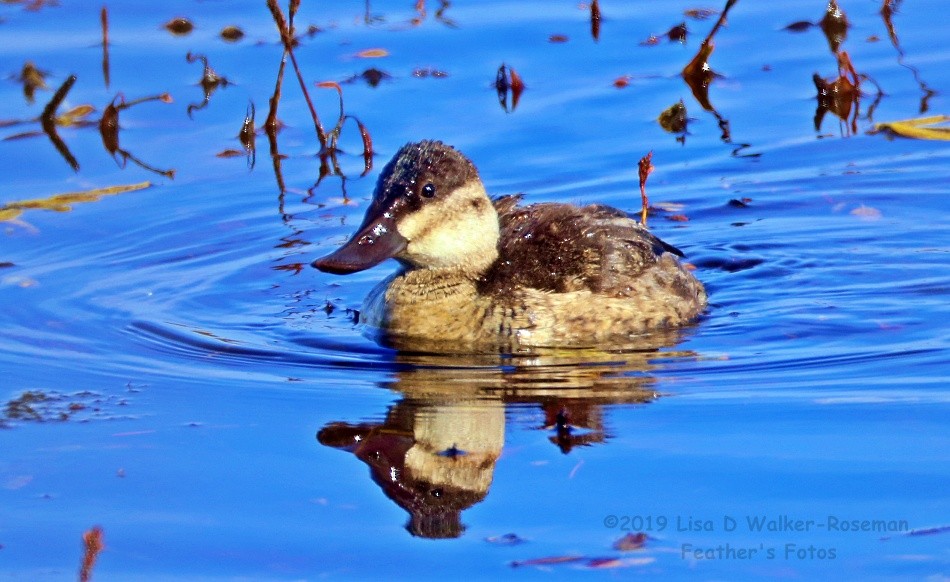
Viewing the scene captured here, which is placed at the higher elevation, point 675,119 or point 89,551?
point 675,119

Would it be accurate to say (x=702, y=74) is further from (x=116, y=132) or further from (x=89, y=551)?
(x=89, y=551)

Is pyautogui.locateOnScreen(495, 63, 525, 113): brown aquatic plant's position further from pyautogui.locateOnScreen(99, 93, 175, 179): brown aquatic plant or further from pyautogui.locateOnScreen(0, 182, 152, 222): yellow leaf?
pyautogui.locateOnScreen(0, 182, 152, 222): yellow leaf

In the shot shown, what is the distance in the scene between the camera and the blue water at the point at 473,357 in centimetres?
596

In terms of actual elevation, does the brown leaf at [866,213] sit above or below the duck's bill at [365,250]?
below

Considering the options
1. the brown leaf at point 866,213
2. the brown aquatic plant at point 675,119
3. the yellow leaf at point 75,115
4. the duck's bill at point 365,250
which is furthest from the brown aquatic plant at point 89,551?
the brown aquatic plant at point 675,119

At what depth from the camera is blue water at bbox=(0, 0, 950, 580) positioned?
19.5ft

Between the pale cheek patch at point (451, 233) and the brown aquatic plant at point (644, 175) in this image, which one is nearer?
the pale cheek patch at point (451, 233)

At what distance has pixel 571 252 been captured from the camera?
868 centimetres

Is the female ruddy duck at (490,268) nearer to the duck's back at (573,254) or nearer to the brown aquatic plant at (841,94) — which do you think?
the duck's back at (573,254)

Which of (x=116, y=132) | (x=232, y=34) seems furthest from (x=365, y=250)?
(x=232, y=34)

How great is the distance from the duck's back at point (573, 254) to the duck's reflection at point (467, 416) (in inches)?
16.6

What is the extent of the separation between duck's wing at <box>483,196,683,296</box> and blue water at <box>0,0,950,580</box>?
49 cm

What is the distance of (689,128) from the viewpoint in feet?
38.6

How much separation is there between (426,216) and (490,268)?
0.53m
